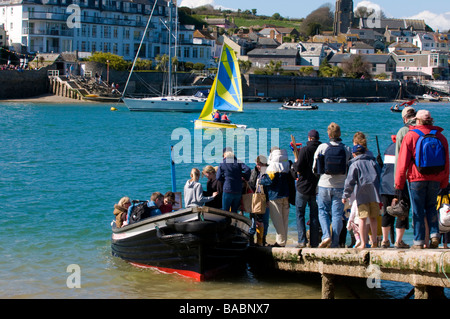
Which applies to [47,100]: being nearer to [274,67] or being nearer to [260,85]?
[260,85]

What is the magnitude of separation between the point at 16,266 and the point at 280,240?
5489 mm

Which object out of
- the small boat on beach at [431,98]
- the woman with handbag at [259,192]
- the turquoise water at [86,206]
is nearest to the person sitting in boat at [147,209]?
the turquoise water at [86,206]

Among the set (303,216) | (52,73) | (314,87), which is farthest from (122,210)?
(314,87)

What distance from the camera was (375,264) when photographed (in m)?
10.2

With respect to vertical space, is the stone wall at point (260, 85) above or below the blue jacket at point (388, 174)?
above

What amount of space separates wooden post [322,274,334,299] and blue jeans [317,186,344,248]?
2.50ft

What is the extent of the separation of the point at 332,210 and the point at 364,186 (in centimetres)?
77

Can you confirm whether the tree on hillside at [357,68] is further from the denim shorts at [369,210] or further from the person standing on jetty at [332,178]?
the denim shorts at [369,210]

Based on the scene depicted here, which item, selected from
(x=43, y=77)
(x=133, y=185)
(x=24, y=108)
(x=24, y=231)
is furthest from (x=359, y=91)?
(x=24, y=231)

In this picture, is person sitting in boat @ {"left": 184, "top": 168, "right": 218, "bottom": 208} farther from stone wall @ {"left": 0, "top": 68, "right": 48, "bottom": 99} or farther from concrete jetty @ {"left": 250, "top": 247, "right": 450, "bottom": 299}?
stone wall @ {"left": 0, "top": 68, "right": 48, "bottom": 99}

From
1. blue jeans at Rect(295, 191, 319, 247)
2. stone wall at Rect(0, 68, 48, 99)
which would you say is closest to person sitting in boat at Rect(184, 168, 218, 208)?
blue jeans at Rect(295, 191, 319, 247)

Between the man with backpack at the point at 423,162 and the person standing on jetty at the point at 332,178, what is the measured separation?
135 cm

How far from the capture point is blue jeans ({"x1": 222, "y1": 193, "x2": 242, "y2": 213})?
12555mm

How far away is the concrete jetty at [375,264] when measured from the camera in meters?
9.39
